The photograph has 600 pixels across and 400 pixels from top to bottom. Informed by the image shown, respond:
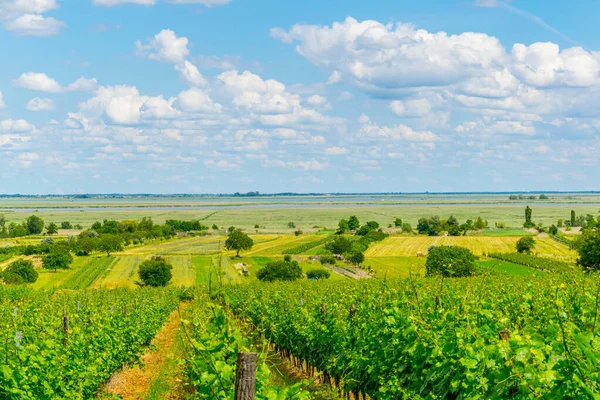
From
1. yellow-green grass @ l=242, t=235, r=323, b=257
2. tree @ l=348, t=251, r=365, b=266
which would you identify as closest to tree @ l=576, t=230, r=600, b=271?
tree @ l=348, t=251, r=365, b=266

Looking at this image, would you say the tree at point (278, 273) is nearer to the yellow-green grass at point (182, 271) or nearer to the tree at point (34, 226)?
the yellow-green grass at point (182, 271)

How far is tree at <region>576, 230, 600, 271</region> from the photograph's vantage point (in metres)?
55.8

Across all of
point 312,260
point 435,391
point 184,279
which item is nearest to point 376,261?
point 312,260

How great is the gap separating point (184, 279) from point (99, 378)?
53520mm

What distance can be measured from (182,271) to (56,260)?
53.5ft

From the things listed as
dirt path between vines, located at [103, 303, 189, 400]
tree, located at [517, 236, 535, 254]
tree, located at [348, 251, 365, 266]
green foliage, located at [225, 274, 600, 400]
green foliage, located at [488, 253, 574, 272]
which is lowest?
tree, located at [348, 251, 365, 266]

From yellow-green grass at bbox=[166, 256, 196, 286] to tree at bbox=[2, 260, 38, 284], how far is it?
15.4 metres

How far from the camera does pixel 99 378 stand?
14180 millimetres

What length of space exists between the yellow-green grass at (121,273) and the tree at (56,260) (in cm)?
554

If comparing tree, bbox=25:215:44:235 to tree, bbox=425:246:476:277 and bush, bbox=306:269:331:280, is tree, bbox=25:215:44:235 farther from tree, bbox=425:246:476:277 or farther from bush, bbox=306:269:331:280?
tree, bbox=425:246:476:277

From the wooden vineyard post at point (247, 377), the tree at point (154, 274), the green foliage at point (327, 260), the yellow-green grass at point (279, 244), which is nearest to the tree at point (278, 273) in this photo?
the tree at point (154, 274)

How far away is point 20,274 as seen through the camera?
65375 mm

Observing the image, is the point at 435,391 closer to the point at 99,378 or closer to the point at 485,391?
the point at 485,391

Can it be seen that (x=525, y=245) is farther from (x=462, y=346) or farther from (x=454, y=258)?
(x=462, y=346)
